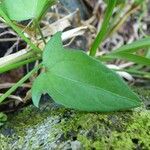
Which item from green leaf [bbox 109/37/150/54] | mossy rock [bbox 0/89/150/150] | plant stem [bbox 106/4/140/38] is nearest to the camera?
mossy rock [bbox 0/89/150/150]

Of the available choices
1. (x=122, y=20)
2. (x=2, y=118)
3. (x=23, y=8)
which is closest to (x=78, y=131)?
(x=2, y=118)

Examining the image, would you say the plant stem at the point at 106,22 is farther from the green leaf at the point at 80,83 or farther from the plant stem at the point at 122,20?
the plant stem at the point at 122,20

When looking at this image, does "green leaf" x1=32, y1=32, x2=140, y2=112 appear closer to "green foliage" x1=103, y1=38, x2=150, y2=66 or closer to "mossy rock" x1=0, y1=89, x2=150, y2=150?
"mossy rock" x1=0, y1=89, x2=150, y2=150

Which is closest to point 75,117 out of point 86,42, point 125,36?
→ point 86,42

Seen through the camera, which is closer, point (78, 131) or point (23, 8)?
point (78, 131)

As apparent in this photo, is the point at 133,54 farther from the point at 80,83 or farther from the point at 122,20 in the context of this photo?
the point at 122,20

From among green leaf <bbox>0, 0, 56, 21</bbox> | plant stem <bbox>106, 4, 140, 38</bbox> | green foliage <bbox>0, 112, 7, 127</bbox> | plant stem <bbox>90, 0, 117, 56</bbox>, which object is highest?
green leaf <bbox>0, 0, 56, 21</bbox>

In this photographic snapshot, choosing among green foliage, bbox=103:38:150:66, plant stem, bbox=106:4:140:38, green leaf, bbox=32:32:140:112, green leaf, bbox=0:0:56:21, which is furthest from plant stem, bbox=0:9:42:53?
plant stem, bbox=106:4:140:38
